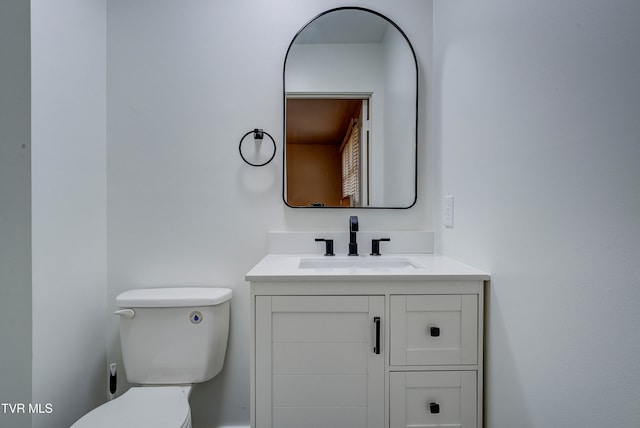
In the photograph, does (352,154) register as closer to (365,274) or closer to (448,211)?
(448,211)

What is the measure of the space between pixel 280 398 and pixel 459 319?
64cm

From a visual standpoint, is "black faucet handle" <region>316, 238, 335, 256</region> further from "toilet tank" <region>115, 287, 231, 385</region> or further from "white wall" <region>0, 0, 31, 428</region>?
"white wall" <region>0, 0, 31, 428</region>

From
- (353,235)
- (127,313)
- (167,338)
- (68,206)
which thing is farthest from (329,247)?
(68,206)

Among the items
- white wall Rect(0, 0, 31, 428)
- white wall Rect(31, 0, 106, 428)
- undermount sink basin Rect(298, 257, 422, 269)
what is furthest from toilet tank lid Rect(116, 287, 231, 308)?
undermount sink basin Rect(298, 257, 422, 269)

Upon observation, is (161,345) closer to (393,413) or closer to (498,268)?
(393,413)

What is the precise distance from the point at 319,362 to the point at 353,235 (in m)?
0.59

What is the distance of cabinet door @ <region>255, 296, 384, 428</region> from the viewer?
3.25 feet

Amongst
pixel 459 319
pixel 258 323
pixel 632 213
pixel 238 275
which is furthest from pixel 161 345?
pixel 632 213

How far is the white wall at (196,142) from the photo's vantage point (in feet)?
4.84

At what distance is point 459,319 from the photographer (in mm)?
1017

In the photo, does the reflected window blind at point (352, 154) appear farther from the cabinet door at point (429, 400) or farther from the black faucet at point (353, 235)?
the cabinet door at point (429, 400)

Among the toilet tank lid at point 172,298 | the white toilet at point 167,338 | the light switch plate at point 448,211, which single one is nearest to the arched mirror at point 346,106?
the light switch plate at point 448,211

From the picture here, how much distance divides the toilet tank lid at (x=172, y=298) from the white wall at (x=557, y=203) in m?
1.06

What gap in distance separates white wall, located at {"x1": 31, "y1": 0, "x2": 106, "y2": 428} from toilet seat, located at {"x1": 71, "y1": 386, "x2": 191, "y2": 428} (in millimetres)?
290
